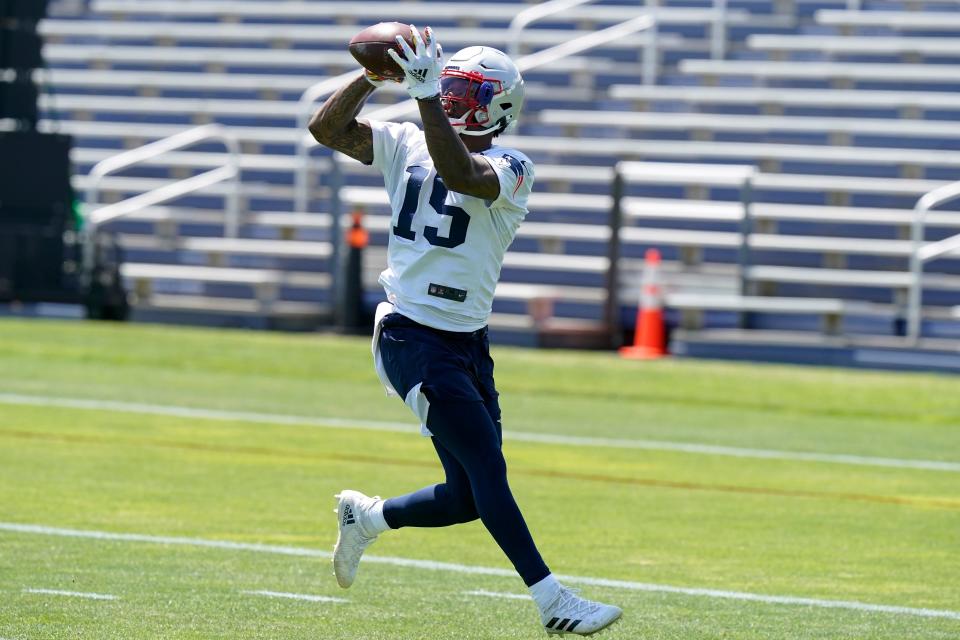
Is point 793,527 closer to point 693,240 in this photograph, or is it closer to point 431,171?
point 431,171

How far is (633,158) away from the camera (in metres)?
21.1

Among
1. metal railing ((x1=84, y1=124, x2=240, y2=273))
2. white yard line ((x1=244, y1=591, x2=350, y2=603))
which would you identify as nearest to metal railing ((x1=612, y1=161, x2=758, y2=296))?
metal railing ((x1=84, y1=124, x2=240, y2=273))

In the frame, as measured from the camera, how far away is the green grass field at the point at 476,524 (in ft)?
19.0

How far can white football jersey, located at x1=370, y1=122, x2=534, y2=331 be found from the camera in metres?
5.30

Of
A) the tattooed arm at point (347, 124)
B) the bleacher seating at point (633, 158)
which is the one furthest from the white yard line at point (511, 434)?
the bleacher seating at point (633, 158)

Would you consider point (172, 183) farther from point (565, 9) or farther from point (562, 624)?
point (562, 624)

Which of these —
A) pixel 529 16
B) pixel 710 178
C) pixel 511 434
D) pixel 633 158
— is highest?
pixel 529 16

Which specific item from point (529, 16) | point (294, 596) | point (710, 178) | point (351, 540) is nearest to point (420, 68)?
point (351, 540)

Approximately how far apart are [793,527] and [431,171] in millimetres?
3345

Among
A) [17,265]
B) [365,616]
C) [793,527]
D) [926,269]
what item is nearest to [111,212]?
[17,265]

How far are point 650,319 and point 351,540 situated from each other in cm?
1193

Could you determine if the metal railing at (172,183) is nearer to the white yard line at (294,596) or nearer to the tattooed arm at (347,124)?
the white yard line at (294,596)

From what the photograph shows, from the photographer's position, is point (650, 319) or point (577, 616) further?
point (650, 319)

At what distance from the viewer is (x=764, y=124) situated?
20578 millimetres
